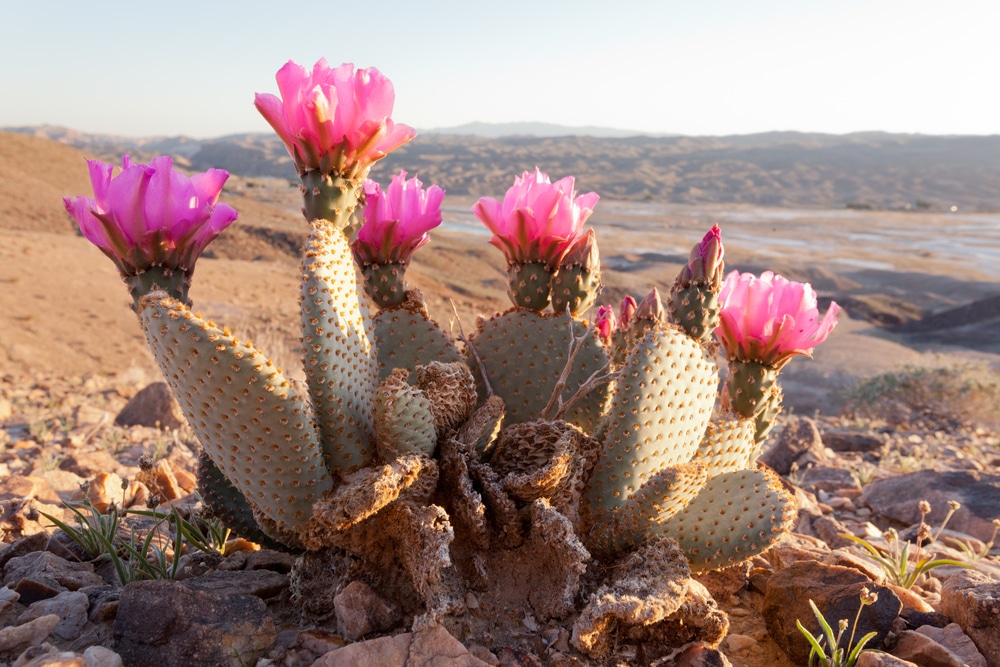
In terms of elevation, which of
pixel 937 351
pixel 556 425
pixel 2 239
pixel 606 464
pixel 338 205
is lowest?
pixel 937 351

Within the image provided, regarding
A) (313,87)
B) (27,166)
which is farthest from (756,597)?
(27,166)

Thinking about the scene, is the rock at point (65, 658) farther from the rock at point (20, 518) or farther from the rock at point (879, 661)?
the rock at point (879, 661)

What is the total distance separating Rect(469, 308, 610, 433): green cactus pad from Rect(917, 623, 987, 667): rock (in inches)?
41.1

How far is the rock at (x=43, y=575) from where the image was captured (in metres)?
1.79

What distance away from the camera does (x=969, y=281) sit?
21203 millimetres

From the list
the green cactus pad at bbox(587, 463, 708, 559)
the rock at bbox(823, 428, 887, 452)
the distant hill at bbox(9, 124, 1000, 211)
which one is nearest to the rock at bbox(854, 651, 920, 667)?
the green cactus pad at bbox(587, 463, 708, 559)

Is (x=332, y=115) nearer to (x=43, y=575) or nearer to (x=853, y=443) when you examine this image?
(x=43, y=575)

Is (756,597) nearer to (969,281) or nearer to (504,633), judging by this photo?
(504,633)

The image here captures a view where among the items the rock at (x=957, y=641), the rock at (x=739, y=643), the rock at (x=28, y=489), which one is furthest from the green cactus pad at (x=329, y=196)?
the rock at (x=957, y=641)

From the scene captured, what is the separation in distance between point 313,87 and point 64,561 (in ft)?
4.78

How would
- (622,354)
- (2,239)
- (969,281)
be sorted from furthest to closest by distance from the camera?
(969,281) < (2,239) < (622,354)

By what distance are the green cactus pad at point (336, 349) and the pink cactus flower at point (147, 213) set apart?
0.84ft

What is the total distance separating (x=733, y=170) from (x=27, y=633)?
75455mm

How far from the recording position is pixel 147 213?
158 cm
